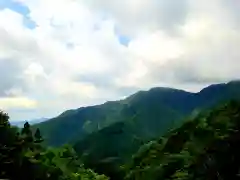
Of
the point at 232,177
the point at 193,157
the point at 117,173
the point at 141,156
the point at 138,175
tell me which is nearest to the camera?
the point at 232,177

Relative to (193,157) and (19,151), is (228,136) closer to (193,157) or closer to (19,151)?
(193,157)

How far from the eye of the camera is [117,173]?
377ft

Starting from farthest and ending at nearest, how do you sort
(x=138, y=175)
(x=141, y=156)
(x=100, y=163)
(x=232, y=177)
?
(x=100, y=163) < (x=141, y=156) < (x=138, y=175) < (x=232, y=177)

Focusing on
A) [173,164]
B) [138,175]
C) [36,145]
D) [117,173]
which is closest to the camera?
[36,145]

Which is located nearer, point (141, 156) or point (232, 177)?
point (232, 177)

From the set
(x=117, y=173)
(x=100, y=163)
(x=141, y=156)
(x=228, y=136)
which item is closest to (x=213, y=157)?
(x=228, y=136)

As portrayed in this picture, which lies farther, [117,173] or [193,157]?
[117,173]

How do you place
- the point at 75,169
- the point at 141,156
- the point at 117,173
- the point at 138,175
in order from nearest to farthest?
the point at 138,175 → the point at 75,169 → the point at 141,156 → the point at 117,173

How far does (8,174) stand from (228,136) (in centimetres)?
2219

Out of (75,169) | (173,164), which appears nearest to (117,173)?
(75,169)

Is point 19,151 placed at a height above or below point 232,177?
above

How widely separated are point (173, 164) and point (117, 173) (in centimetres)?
5190

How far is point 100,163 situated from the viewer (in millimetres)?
129000

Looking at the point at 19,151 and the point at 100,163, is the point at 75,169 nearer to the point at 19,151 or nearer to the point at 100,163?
the point at 19,151
